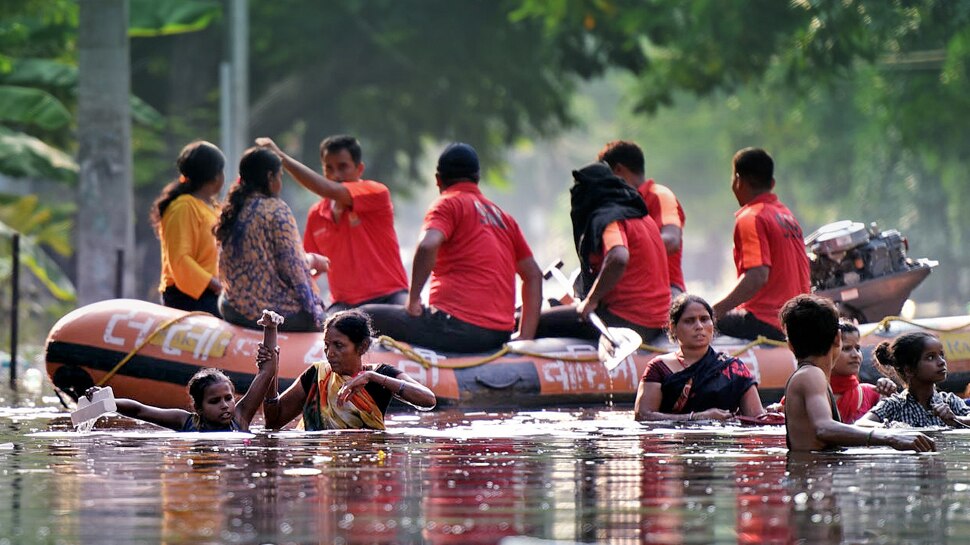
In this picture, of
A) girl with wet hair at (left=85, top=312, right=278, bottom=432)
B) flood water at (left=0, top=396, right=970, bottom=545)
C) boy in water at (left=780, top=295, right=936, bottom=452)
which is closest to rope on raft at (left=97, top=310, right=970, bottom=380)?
flood water at (left=0, top=396, right=970, bottom=545)

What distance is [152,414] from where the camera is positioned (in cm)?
1091

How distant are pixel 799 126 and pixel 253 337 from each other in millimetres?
37035

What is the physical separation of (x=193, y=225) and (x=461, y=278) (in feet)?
5.93

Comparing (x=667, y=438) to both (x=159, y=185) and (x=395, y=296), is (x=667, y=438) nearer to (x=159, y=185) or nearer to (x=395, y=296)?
(x=395, y=296)

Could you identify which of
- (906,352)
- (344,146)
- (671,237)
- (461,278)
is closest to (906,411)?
(906,352)

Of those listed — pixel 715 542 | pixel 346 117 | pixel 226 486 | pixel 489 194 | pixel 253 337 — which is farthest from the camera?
pixel 489 194

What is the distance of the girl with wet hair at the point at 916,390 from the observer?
1055 centimetres

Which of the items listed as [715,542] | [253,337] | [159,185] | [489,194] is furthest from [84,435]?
[489,194]

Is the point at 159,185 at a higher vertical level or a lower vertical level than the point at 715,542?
higher

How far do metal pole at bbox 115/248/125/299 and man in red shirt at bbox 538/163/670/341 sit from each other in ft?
24.1

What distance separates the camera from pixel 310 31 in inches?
1210

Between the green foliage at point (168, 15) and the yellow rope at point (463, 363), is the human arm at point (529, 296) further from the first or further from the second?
the green foliage at point (168, 15)

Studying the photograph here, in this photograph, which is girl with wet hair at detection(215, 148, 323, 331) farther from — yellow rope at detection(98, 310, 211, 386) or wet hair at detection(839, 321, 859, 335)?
wet hair at detection(839, 321, 859, 335)

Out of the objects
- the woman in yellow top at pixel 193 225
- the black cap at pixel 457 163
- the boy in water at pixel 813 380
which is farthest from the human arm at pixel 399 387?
the black cap at pixel 457 163
